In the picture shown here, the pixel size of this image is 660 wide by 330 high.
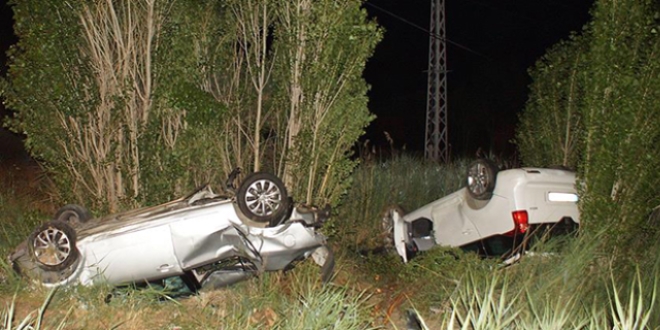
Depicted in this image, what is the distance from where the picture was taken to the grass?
5.38 m

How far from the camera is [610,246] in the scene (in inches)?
295

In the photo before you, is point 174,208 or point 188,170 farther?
point 188,170

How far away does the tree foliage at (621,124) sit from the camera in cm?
754

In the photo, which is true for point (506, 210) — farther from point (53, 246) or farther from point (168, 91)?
point (53, 246)

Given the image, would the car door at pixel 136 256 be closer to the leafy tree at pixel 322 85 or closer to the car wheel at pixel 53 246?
the car wheel at pixel 53 246

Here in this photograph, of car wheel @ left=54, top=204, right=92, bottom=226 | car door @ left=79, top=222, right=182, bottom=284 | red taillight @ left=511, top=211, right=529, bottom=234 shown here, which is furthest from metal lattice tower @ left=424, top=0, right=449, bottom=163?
car door @ left=79, top=222, right=182, bottom=284

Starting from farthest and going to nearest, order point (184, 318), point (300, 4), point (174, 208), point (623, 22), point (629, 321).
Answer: point (300, 4), point (623, 22), point (174, 208), point (184, 318), point (629, 321)

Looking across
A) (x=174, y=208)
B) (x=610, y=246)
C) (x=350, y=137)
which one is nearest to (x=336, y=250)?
(x=350, y=137)

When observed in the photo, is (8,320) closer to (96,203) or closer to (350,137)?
(96,203)

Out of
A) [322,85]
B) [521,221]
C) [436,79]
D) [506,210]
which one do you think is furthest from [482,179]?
[436,79]

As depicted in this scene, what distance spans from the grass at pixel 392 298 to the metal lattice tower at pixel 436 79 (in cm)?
1247

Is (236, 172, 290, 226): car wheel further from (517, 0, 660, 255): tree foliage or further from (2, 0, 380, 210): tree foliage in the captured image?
(517, 0, 660, 255): tree foliage

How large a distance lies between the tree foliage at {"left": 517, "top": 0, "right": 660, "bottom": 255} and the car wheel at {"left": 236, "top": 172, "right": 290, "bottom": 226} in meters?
3.07

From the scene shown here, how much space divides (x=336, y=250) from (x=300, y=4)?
121 inches
